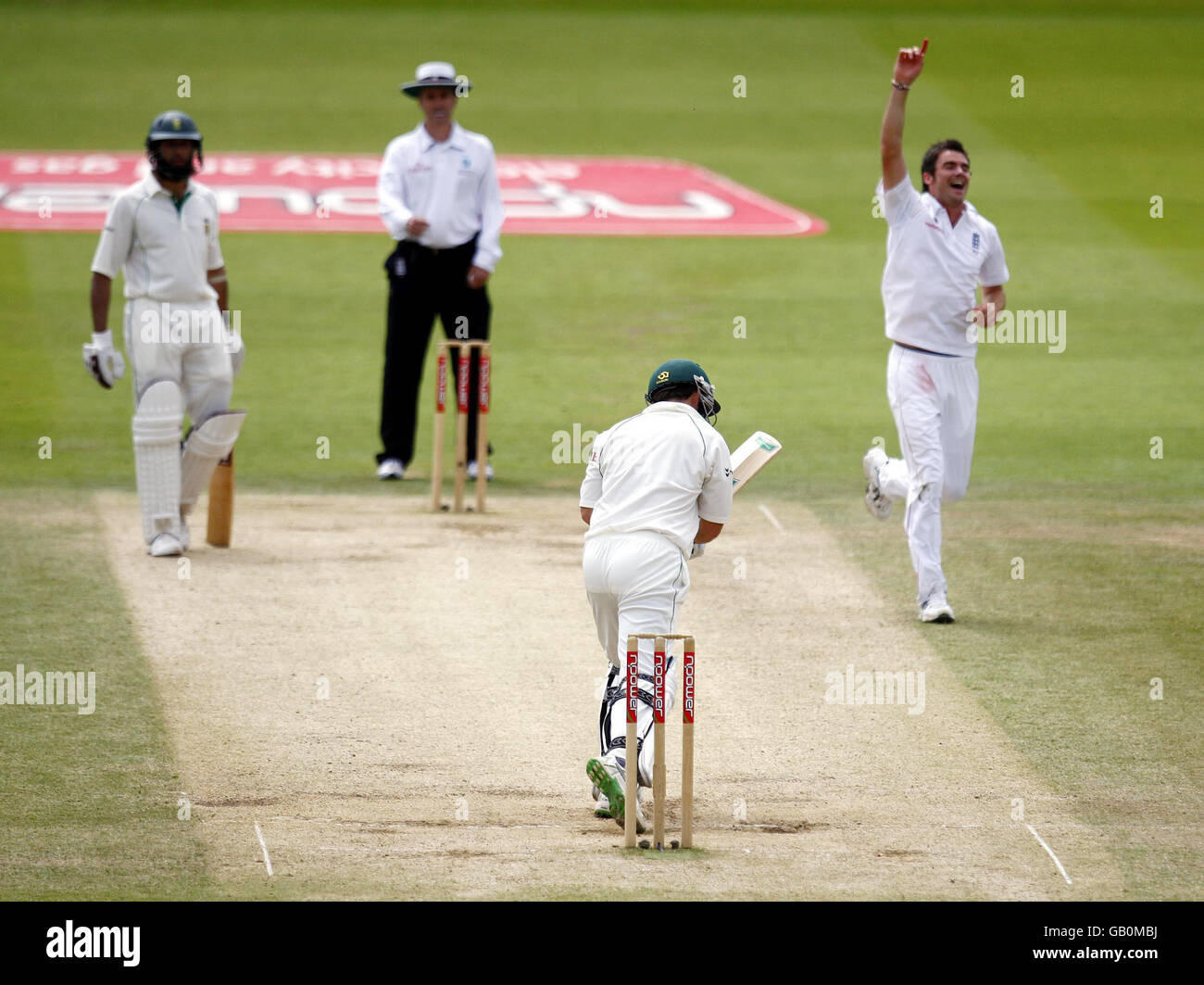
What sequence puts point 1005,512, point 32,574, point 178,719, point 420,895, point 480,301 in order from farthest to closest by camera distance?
1. point 480,301
2. point 1005,512
3. point 32,574
4. point 178,719
5. point 420,895

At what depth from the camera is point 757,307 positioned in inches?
656

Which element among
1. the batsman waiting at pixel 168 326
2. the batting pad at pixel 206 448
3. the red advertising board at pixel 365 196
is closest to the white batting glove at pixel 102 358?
the batsman waiting at pixel 168 326

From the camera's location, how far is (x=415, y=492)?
11.4 meters

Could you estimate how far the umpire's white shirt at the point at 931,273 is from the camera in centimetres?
870

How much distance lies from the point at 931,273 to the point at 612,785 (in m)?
3.59

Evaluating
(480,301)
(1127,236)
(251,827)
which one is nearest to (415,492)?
(480,301)

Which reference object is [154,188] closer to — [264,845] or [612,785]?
[264,845]

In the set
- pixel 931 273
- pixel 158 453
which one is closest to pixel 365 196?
pixel 158 453

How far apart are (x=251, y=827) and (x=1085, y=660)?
3.84 meters

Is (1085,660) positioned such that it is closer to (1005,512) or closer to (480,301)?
(1005,512)

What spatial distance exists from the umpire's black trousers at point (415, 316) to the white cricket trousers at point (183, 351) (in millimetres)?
2061

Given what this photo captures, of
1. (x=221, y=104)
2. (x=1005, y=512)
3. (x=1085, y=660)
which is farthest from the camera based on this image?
(x=221, y=104)

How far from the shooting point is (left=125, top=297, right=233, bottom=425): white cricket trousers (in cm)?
944

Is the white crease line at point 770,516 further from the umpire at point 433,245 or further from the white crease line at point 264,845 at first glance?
the white crease line at point 264,845
